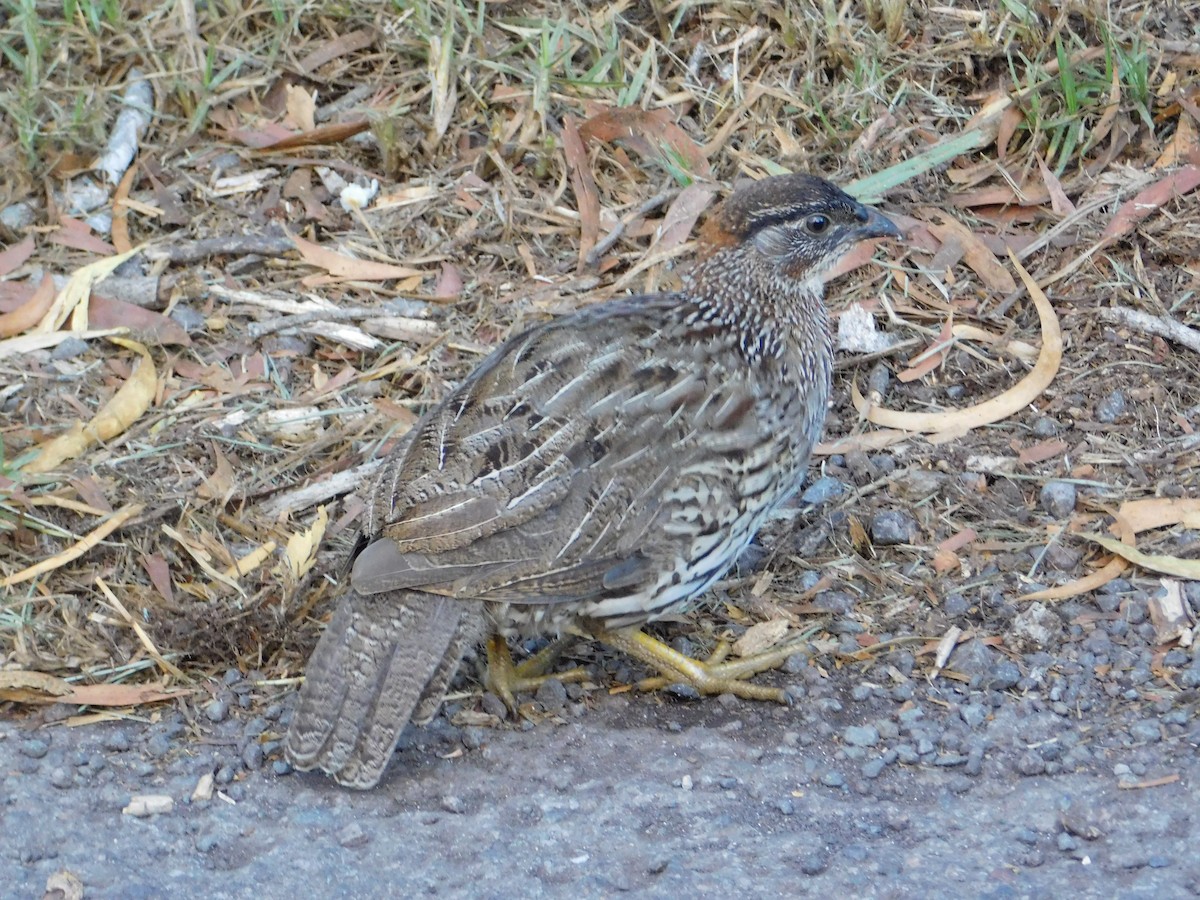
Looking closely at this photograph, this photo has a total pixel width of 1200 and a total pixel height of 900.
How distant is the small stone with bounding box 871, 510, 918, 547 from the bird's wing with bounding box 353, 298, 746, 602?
2.19 ft

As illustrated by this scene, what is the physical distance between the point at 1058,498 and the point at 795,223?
1294mm

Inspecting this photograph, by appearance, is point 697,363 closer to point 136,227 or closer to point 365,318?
point 365,318

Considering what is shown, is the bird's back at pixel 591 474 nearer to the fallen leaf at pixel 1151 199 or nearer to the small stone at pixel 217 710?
the small stone at pixel 217 710

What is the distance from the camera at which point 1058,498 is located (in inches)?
206

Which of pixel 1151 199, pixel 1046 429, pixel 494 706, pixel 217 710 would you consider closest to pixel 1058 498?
pixel 1046 429

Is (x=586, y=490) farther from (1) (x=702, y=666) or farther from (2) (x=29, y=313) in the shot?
(2) (x=29, y=313)

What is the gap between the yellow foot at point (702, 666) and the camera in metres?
4.80

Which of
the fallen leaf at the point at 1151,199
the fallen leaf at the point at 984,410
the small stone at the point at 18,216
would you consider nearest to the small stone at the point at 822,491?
the fallen leaf at the point at 984,410

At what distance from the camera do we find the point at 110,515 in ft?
17.8

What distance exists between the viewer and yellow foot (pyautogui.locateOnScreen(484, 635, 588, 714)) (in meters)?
4.92

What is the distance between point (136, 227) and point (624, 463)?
3.06 metres

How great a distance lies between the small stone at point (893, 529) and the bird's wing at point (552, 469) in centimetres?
67

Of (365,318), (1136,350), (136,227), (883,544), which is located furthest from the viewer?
(136,227)

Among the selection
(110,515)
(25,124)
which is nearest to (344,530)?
(110,515)
